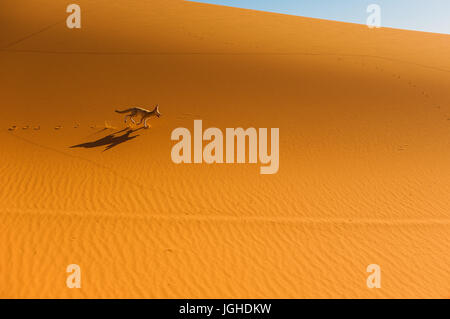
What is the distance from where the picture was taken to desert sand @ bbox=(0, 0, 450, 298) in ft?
17.3

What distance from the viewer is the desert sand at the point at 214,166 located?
5262 millimetres

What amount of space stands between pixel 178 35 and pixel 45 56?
689 cm

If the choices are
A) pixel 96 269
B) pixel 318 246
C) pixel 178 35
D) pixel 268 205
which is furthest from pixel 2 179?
pixel 178 35

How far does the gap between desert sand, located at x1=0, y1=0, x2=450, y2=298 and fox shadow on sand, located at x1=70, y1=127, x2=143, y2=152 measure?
7 centimetres

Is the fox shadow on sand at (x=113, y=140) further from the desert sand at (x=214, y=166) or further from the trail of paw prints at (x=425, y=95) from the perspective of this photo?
the trail of paw prints at (x=425, y=95)

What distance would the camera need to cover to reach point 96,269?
16.7 ft

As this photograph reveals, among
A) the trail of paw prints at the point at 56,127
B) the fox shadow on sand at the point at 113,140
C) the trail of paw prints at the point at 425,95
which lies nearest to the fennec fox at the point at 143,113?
the fox shadow on sand at the point at 113,140

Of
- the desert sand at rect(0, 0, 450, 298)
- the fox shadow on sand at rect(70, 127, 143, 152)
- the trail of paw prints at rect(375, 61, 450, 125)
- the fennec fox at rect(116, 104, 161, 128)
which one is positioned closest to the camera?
the desert sand at rect(0, 0, 450, 298)

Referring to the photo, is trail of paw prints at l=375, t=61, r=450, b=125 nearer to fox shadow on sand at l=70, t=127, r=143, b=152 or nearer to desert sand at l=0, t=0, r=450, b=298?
desert sand at l=0, t=0, r=450, b=298

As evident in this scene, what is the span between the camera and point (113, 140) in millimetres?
9922

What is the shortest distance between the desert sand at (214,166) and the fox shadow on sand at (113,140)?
2.7 inches

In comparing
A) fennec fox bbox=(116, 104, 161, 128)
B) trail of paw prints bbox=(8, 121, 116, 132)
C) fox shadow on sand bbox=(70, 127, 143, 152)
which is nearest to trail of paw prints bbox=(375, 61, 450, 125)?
fennec fox bbox=(116, 104, 161, 128)

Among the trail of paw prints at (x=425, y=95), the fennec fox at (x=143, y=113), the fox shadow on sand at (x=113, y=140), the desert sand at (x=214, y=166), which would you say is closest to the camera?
the desert sand at (x=214, y=166)

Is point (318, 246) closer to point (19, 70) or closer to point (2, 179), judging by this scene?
point (2, 179)
